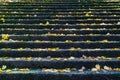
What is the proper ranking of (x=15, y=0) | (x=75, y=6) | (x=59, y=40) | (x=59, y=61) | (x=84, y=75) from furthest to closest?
(x=15, y=0) < (x=75, y=6) < (x=59, y=40) < (x=59, y=61) < (x=84, y=75)

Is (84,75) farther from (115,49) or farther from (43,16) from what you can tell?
(43,16)

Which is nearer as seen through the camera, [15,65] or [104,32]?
[15,65]

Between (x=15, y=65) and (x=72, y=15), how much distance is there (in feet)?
9.20

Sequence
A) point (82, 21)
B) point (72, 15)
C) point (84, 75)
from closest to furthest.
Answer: point (84, 75)
point (82, 21)
point (72, 15)

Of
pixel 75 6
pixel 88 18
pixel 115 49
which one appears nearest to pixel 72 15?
pixel 88 18

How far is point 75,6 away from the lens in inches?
324

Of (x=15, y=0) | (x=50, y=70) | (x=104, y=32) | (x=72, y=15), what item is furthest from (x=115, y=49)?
(x=15, y=0)

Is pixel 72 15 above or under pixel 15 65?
above

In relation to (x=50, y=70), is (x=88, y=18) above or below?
above

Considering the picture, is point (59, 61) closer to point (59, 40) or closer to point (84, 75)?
point (84, 75)

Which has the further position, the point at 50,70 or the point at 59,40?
the point at 59,40

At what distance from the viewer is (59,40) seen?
5.86 metres

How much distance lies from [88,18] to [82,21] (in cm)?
35

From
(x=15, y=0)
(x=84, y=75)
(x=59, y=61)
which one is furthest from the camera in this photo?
(x=15, y=0)
